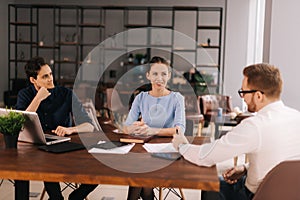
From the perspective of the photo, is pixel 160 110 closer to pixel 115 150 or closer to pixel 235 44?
pixel 115 150

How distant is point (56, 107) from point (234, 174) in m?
1.57

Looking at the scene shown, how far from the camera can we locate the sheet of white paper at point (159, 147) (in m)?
2.35

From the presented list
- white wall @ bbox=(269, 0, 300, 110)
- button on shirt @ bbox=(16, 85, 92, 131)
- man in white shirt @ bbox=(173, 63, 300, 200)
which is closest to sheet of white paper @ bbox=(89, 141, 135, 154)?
man in white shirt @ bbox=(173, 63, 300, 200)

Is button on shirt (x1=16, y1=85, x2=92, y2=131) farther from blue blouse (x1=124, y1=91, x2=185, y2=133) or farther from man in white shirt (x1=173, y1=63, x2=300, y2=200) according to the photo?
man in white shirt (x1=173, y1=63, x2=300, y2=200)

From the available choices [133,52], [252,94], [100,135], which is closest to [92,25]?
[133,52]

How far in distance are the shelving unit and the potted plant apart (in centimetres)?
698

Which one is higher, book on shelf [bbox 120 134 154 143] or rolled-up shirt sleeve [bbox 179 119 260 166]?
rolled-up shirt sleeve [bbox 179 119 260 166]

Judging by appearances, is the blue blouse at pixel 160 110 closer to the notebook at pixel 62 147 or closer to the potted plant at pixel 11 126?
the notebook at pixel 62 147

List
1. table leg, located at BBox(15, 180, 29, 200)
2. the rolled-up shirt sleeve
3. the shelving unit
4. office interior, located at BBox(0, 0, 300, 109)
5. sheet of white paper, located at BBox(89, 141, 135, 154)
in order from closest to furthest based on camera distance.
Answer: the rolled-up shirt sleeve < sheet of white paper, located at BBox(89, 141, 135, 154) < table leg, located at BBox(15, 180, 29, 200) < office interior, located at BBox(0, 0, 300, 109) < the shelving unit

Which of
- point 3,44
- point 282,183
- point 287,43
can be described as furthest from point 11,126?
point 3,44

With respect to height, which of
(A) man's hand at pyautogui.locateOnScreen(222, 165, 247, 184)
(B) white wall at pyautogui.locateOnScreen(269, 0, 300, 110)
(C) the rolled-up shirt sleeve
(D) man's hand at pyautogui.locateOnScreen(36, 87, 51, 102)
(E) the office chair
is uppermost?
(B) white wall at pyautogui.locateOnScreen(269, 0, 300, 110)

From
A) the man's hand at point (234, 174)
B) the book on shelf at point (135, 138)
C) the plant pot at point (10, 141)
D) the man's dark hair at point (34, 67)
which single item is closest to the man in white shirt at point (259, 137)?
the man's hand at point (234, 174)

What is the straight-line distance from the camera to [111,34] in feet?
32.1

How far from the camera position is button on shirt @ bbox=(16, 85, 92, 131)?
3.21 m
